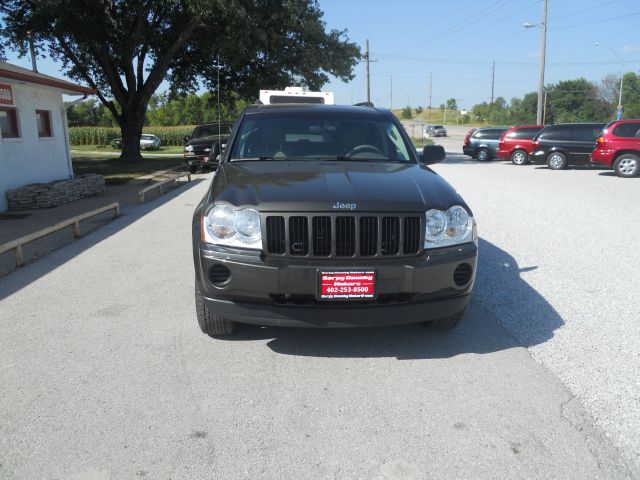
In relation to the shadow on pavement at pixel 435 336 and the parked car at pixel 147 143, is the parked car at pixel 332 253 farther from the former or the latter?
the parked car at pixel 147 143

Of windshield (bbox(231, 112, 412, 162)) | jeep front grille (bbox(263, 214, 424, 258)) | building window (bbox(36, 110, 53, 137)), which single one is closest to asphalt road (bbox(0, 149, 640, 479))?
jeep front grille (bbox(263, 214, 424, 258))

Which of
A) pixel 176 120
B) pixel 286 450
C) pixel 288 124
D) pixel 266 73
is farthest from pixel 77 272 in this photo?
pixel 176 120

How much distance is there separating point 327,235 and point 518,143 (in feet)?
69.0

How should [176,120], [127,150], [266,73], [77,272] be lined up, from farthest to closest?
[176,120] < [266,73] < [127,150] < [77,272]

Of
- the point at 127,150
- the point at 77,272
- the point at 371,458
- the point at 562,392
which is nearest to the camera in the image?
the point at 371,458

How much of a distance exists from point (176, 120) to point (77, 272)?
260ft

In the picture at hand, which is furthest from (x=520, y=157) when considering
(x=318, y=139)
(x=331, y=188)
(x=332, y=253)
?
(x=332, y=253)

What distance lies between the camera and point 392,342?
159 inches

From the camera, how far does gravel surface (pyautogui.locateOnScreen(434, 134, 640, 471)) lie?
10.8 ft

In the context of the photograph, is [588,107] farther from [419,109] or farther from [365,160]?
[365,160]

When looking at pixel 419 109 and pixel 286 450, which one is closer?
pixel 286 450

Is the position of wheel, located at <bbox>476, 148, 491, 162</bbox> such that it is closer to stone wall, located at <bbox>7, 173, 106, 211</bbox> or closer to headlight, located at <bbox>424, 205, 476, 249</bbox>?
stone wall, located at <bbox>7, 173, 106, 211</bbox>

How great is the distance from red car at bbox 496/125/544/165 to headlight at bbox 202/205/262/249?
21.0 m

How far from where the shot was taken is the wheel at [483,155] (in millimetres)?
25391
